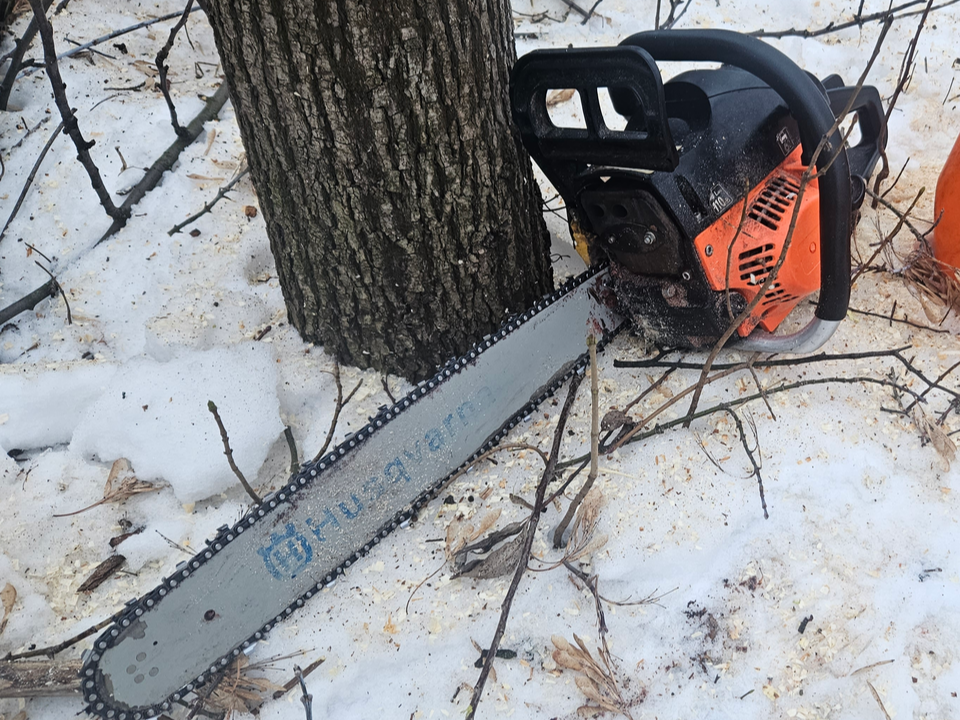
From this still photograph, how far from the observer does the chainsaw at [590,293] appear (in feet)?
4.55

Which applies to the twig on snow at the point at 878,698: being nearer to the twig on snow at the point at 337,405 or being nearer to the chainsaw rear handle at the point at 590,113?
the chainsaw rear handle at the point at 590,113

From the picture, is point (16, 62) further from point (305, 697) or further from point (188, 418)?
point (305, 697)

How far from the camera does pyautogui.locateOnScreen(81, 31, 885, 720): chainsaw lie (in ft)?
4.55

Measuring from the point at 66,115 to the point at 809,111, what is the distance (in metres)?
2.12

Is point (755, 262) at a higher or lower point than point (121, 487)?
higher

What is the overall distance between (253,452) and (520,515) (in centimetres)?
69

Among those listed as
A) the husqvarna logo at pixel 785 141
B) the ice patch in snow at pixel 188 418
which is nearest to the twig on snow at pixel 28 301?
the ice patch in snow at pixel 188 418

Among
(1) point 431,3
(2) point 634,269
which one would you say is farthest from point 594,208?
(1) point 431,3

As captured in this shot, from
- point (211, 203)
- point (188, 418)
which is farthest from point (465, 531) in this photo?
point (211, 203)

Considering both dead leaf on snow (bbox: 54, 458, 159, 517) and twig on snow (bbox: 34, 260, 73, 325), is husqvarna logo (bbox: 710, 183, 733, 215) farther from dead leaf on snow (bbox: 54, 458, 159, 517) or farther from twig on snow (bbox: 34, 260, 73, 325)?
twig on snow (bbox: 34, 260, 73, 325)

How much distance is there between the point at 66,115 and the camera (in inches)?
86.5

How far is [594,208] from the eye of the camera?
5.36ft

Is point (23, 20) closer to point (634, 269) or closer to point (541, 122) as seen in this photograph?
point (541, 122)

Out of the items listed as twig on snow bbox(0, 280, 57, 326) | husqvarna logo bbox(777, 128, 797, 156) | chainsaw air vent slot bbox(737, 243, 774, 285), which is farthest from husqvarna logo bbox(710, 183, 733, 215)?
twig on snow bbox(0, 280, 57, 326)
